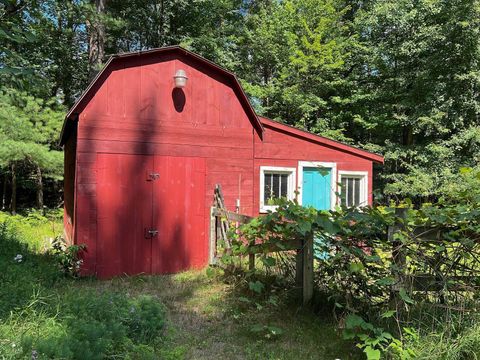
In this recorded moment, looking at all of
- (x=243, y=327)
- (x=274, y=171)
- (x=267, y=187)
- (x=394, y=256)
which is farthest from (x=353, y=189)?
(x=394, y=256)

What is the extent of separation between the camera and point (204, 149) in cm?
764

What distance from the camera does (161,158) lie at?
23.6ft

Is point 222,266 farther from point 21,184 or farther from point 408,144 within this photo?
point 408,144

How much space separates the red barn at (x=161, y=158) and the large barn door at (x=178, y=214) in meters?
0.02

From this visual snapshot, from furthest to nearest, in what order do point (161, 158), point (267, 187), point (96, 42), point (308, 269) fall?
1. point (96, 42)
2. point (267, 187)
3. point (161, 158)
4. point (308, 269)

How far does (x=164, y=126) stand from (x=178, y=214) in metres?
1.58

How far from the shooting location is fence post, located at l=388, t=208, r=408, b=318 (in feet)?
11.6

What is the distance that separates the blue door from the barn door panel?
139 inches

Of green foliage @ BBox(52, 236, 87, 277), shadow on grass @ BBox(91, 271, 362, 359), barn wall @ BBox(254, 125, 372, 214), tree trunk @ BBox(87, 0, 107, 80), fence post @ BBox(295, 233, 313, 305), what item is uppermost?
tree trunk @ BBox(87, 0, 107, 80)

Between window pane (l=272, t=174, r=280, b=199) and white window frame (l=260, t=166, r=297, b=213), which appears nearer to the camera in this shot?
white window frame (l=260, t=166, r=297, b=213)

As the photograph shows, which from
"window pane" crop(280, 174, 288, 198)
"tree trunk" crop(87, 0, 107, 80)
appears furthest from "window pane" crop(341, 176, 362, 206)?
"tree trunk" crop(87, 0, 107, 80)

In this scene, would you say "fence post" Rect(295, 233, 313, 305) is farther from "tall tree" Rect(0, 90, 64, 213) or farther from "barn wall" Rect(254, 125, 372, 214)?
"tall tree" Rect(0, 90, 64, 213)

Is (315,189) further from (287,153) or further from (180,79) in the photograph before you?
(180,79)

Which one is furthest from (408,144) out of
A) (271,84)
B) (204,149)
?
(204,149)
